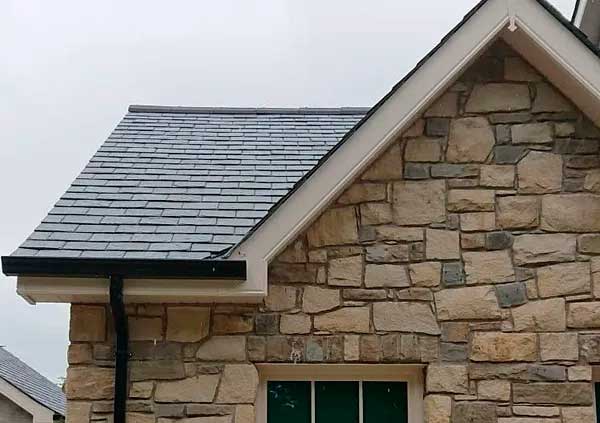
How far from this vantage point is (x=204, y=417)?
5.10 meters

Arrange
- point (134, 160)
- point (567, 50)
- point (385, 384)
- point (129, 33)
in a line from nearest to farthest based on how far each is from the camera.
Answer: point (567, 50), point (385, 384), point (134, 160), point (129, 33)

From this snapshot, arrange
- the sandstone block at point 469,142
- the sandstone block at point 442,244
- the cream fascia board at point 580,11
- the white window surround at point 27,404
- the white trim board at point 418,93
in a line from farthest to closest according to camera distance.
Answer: the white window surround at point 27,404
the cream fascia board at point 580,11
the sandstone block at point 469,142
the sandstone block at point 442,244
the white trim board at point 418,93

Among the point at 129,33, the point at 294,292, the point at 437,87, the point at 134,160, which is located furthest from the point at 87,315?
the point at 129,33

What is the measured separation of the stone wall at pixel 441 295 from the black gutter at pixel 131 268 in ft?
1.38

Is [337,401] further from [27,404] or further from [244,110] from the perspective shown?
[27,404]

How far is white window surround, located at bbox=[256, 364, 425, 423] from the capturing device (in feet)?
17.3

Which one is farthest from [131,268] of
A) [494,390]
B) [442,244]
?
[494,390]

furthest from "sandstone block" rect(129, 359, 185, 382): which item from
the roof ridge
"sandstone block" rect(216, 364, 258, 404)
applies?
the roof ridge

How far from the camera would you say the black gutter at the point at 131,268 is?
4.85m

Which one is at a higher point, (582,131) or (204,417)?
(582,131)

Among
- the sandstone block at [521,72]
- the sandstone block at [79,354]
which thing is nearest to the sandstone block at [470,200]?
the sandstone block at [521,72]

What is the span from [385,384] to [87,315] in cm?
188

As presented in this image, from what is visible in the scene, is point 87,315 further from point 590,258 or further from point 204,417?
point 590,258

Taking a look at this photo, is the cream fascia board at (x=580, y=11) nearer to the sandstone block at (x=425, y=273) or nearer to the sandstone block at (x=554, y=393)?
the sandstone block at (x=425, y=273)
